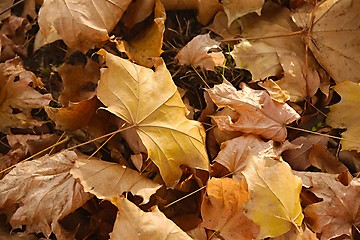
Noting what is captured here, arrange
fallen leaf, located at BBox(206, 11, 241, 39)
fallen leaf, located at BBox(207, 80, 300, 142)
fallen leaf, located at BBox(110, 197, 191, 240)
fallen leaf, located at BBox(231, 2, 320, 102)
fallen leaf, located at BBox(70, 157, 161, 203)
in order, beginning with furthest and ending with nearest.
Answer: fallen leaf, located at BBox(206, 11, 241, 39), fallen leaf, located at BBox(231, 2, 320, 102), fallen leaf, located at BBox(207, 80, 300, 142), fallen leaf, located at BBox(70, 157, 161, 203), fallen leaf, located at BBox(110, 197, 191, 240)

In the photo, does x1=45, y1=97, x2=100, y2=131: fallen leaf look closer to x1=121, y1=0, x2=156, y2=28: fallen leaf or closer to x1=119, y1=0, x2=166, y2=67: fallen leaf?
x1=119, y1=0, x2=166, y2=67: fallen leaf

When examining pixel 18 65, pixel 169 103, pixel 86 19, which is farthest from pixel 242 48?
pixel 18 65

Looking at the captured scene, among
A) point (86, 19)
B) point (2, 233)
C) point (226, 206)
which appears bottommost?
point (2, 233)

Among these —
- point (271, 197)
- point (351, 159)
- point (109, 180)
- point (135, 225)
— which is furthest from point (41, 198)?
point (351, 159)

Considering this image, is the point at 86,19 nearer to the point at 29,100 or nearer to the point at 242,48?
the point at 29,100

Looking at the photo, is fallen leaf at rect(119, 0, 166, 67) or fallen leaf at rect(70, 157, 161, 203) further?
fallen leaf at rect(119, 0, 166, 67)

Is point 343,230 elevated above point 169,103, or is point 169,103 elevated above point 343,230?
point 169,103

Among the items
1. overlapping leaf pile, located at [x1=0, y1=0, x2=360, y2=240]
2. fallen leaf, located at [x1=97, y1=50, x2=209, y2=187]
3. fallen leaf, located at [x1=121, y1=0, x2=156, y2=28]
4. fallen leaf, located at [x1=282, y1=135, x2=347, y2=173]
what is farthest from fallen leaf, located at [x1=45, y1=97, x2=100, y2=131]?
fallen leaf, located at [x1=282, y1=135, x2=347, y2=173]
